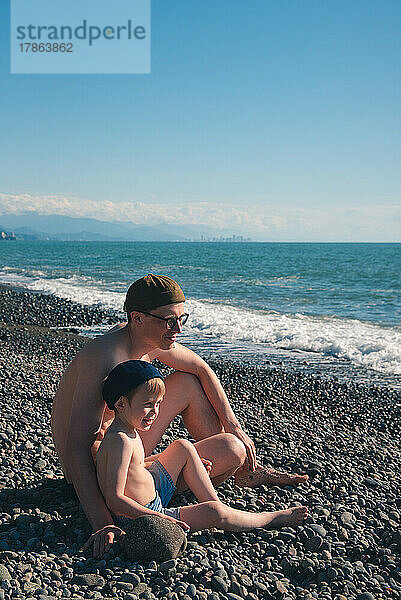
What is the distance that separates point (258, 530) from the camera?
14.0 feet

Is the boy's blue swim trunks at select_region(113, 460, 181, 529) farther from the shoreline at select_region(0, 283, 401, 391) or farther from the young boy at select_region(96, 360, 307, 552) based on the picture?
the shoreline at select_region(0, 283, 401, 391)

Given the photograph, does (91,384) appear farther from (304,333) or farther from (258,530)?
(304,333)

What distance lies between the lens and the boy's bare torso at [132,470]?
3686 mm

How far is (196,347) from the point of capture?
1453 cm

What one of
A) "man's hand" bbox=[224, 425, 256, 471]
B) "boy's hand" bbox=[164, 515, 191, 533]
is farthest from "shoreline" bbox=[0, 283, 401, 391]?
"boy's hand" bbox=[164, 515, 191, 533]

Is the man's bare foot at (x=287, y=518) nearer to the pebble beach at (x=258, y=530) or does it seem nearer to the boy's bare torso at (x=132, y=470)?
the pebble beach at (x=258, y=530)

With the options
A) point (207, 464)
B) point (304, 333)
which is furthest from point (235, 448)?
point (304, 333)

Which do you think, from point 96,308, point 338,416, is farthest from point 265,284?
point 338,416

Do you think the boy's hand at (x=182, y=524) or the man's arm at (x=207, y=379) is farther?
the man's arm at (x=207, y=379)

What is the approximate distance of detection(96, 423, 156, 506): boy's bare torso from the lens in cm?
369

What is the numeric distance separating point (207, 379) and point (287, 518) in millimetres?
1254

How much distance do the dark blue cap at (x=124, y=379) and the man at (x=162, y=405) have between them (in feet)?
0.49

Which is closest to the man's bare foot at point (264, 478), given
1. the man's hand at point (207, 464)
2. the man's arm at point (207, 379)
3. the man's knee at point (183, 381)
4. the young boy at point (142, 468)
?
the man's arm at point (207, 379)

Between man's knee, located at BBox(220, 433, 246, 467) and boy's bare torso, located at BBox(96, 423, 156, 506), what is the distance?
2.83 feet
